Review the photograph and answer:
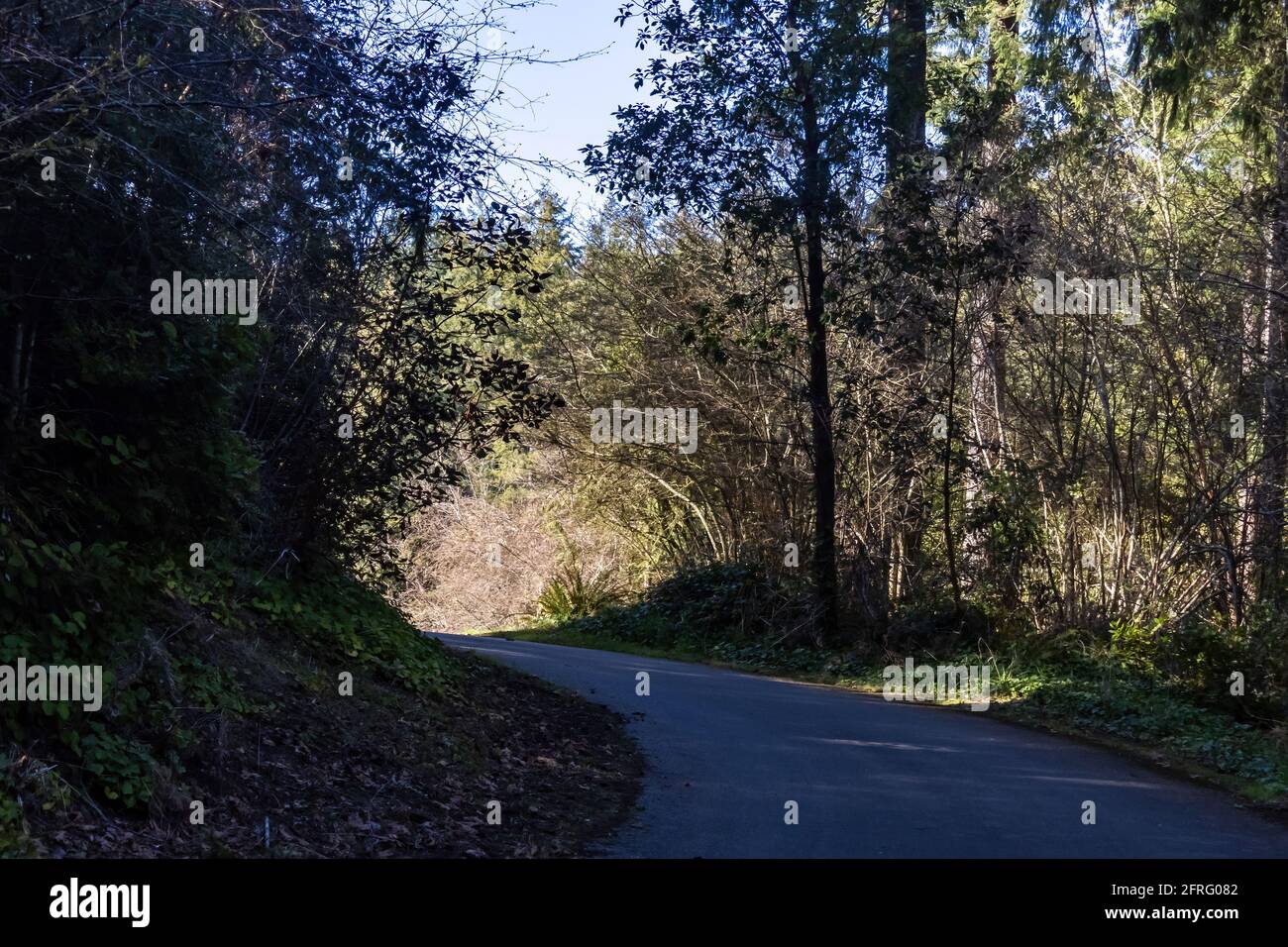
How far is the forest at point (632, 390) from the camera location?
24.8ft

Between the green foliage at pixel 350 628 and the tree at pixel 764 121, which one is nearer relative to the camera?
the green foliage at pixel 350 628

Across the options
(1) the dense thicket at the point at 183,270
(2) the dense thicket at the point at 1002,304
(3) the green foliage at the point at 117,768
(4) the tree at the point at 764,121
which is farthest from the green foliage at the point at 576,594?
(3) the green foliage at the point at 117,768

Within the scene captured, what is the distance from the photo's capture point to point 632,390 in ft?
78.8

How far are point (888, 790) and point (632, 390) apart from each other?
48.9ft

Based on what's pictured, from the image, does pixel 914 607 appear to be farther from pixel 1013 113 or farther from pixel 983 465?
pixel 1013 113

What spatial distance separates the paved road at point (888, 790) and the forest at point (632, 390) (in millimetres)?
754

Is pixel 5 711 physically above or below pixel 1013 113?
below

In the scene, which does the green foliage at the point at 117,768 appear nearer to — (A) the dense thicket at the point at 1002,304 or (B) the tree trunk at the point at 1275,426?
(A) the dense thicket at the point at 1002,304

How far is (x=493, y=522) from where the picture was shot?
33.0 m

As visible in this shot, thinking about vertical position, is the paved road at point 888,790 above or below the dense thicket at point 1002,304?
below

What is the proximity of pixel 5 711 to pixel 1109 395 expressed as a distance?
14.3 m

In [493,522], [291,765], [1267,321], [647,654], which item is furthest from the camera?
[493,522]

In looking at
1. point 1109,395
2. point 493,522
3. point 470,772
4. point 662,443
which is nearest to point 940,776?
point 470,772

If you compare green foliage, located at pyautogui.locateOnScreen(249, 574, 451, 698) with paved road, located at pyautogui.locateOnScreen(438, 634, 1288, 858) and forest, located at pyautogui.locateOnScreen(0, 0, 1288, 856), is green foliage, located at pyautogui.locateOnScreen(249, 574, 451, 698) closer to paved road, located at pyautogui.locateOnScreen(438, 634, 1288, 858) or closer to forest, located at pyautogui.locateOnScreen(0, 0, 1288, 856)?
forest, located at pyautogui.locateOnScreen(0, 0, 1288, 856)
